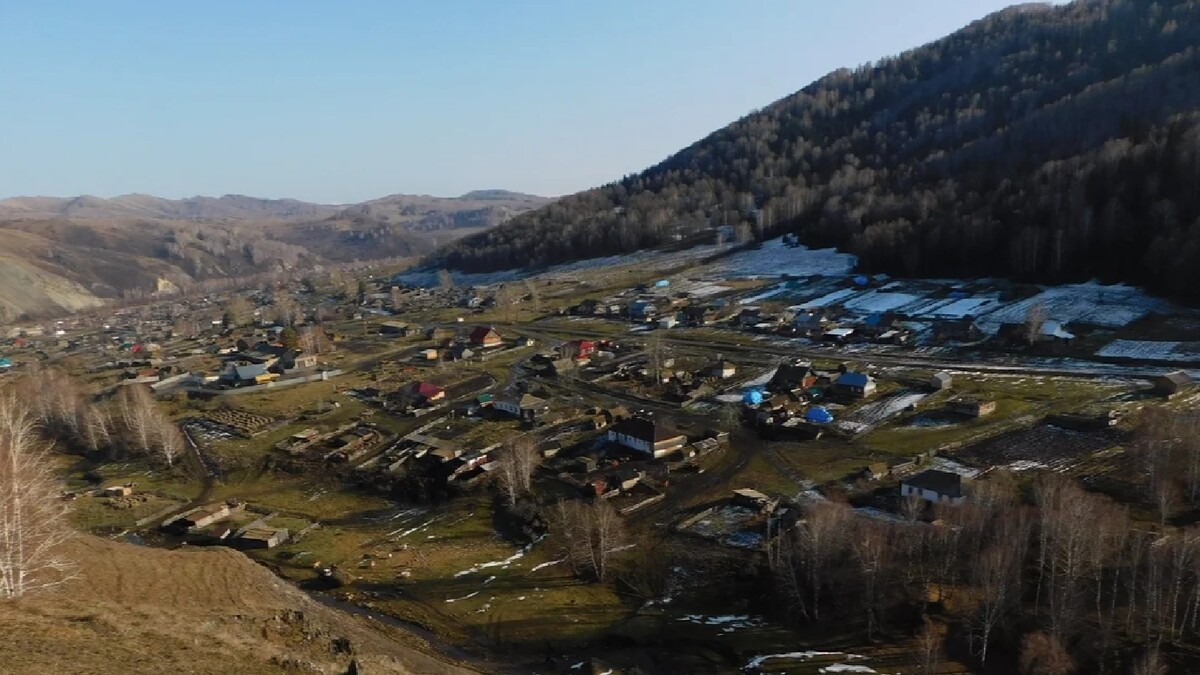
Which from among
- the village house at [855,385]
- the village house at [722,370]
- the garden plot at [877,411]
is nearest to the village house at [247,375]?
the village house at [722,370]

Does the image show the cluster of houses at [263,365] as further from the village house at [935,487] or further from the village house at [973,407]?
the village house at [973,407]

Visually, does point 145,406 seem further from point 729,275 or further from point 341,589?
point 729,275

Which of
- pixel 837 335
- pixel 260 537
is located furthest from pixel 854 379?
pixel 260 537

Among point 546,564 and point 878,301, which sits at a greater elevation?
point 878,301

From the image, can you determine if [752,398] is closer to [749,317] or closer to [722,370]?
[722,370]

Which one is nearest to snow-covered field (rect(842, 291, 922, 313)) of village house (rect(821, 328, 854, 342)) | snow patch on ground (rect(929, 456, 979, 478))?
village house (rect(821, 328, 854, 342))

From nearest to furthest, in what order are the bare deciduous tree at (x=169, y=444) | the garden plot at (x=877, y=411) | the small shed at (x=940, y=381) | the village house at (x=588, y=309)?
1. the garden plot at (x=877, y=411)
2. the bare deciduous tree at (x=169, y=444)
3. the small shed at (x=940, y=381)
4. the village house at (x=588, y=309)
